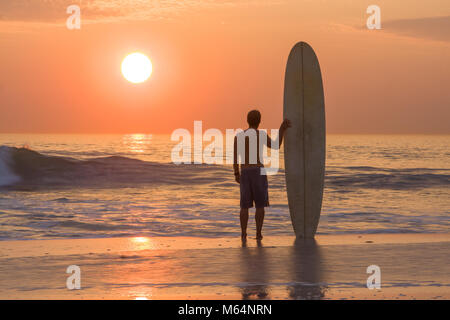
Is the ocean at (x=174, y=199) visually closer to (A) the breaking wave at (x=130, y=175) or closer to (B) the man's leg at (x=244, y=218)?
(A) the breaking wave at (x=130, y=175)

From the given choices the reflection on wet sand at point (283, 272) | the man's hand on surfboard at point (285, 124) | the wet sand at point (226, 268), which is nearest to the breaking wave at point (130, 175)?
the man's hand on surfboard at point (285, 124)

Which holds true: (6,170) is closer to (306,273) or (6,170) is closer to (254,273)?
(254,273)

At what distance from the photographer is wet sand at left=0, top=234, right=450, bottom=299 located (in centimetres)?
382

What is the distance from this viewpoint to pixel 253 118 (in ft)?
20.4


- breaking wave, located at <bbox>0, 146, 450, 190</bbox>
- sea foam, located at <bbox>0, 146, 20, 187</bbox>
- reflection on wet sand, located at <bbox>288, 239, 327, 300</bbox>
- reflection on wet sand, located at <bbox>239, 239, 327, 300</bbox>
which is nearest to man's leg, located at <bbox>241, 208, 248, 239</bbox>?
reflection on wet sand, located at <bbox>239, 239, 327, 300</bbox>

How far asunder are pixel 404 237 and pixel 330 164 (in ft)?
65.2

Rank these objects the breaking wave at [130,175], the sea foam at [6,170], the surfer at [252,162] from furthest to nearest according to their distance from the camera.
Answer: the breaking wave at [130,175], the sea foam at [6,170], the surfer at [252,162]

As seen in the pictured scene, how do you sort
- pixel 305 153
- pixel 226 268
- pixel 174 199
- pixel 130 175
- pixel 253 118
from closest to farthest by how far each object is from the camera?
pixel 226 268 → pixel 253 118 → pixel 305 153 → pixel 174 199 → pixel 130 175

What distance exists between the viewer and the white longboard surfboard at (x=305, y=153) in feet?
21.9

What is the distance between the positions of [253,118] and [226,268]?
2.07m

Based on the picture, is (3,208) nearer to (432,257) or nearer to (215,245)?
(215,245)

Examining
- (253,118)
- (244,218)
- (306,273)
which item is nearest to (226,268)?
(306,273)

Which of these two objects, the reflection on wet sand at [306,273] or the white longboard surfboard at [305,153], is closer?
the reflection on wet sand at [306,273]
